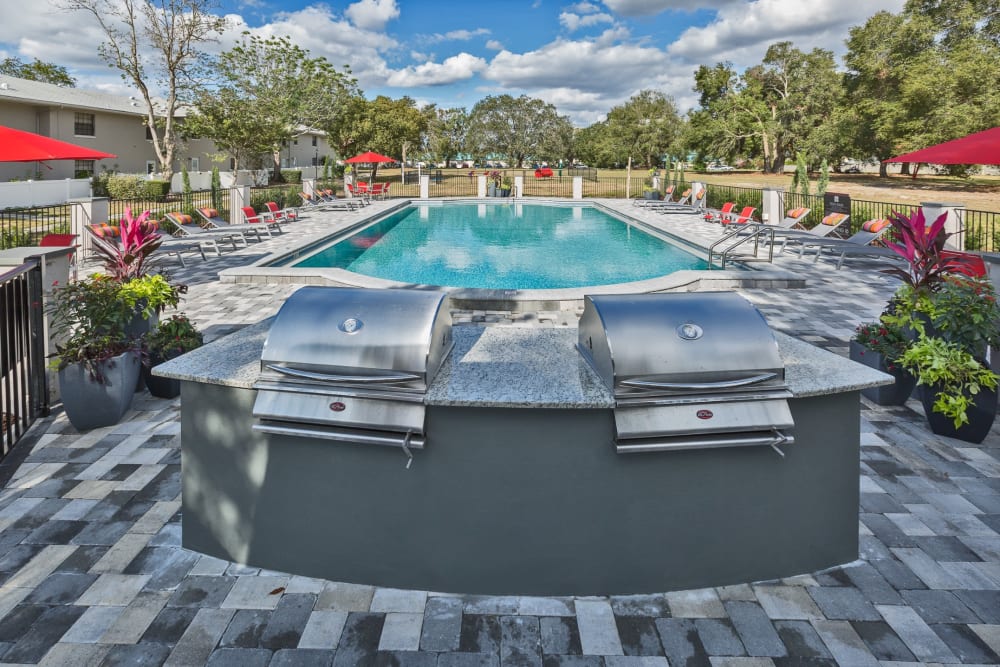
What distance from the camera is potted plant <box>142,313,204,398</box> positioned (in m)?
6.14

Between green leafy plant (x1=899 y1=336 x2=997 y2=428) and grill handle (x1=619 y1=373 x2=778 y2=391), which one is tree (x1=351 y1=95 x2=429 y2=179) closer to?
green leafy plant (x1=899 y1=336 x2=997 y2=428)

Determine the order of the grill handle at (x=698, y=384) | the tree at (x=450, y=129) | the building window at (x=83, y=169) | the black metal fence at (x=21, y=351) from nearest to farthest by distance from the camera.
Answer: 1. the grill handle at (x=698, y=384)
2. the black metal fence at (x=21, y=351)
3. the building window at (x=83, y=169)
4. the tree at (x=450, y=129)

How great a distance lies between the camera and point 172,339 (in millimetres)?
6281

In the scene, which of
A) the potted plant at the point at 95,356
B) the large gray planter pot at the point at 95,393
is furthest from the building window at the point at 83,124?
the large gray planter pot at the point at 95,393

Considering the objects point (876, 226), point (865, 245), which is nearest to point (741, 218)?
point (876, 226)

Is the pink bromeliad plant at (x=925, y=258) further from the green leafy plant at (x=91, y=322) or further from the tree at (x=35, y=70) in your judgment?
the tree at (x=35, y=70)

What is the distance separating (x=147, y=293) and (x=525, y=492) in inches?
191

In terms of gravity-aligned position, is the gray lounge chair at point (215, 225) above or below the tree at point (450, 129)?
below

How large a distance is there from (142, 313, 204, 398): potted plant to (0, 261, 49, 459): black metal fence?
0.84 metres

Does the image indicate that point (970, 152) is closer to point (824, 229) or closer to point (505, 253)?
point (824, 229)

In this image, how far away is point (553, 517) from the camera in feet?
10.4

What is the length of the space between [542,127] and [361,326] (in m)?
80.9

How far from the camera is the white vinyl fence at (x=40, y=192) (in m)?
23.0

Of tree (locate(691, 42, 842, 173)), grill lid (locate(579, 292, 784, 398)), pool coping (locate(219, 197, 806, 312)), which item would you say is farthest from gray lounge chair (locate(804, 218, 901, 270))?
tree (locate(691, 42, 842, 173))
